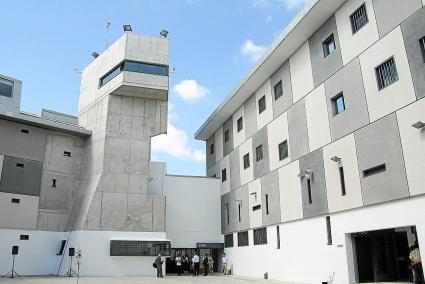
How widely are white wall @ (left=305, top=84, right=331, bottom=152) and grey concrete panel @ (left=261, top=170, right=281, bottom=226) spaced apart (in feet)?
13.2

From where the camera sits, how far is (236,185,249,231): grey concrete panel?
25703mm

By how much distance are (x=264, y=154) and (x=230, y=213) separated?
6.49 m

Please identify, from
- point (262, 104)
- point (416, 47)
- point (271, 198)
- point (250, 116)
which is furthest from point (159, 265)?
point (416, 47)

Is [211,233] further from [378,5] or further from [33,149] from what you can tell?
[378,5]

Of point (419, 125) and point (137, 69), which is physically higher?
point (137, 69)

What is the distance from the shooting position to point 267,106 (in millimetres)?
23953

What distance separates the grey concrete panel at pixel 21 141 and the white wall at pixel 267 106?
1452 cm

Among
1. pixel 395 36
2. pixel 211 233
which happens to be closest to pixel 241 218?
pixel 211 233

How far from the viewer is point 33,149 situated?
1012 inches

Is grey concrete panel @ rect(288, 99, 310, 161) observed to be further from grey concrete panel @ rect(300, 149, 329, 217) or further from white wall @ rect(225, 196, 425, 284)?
white wall @ rect(225, 196, 425, 284)

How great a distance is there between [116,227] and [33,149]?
7.63m

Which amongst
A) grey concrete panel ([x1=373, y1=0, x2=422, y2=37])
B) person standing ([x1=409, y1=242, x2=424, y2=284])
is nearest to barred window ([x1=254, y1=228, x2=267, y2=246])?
person standing ([x1=409, y1=242, x2=424, y2=284])

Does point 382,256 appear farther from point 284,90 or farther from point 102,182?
point 102,182

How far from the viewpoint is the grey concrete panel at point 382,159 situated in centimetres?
1384
